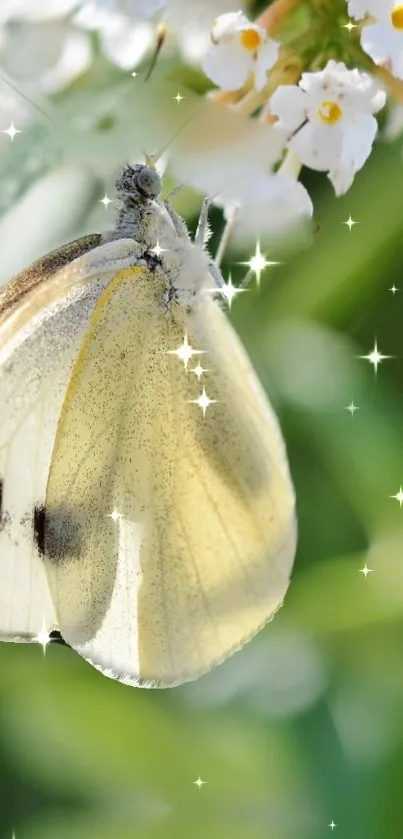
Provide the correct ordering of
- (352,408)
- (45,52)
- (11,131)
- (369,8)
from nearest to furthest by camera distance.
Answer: (369,8) → (45,52) → (11,131) → (352,408)

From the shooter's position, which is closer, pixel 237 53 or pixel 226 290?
pixel 237 53

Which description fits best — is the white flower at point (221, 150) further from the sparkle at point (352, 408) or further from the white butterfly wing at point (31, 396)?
the sparkle at point (352, 408)

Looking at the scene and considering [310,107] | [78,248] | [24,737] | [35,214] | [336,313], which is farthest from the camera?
[24,737]

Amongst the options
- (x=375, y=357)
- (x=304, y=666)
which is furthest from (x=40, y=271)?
(x=304, y=666)

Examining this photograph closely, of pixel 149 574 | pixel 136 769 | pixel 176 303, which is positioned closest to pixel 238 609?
pixel 149 574

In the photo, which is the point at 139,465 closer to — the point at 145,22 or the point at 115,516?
the point at 115,516

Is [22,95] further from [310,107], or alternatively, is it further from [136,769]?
[136,769]

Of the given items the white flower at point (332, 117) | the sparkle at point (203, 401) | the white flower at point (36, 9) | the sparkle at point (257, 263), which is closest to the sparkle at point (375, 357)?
the sparkle at point (257, 263)

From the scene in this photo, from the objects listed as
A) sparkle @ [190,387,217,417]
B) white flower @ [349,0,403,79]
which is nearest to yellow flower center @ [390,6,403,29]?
white flower @ [349,0,403,79]
